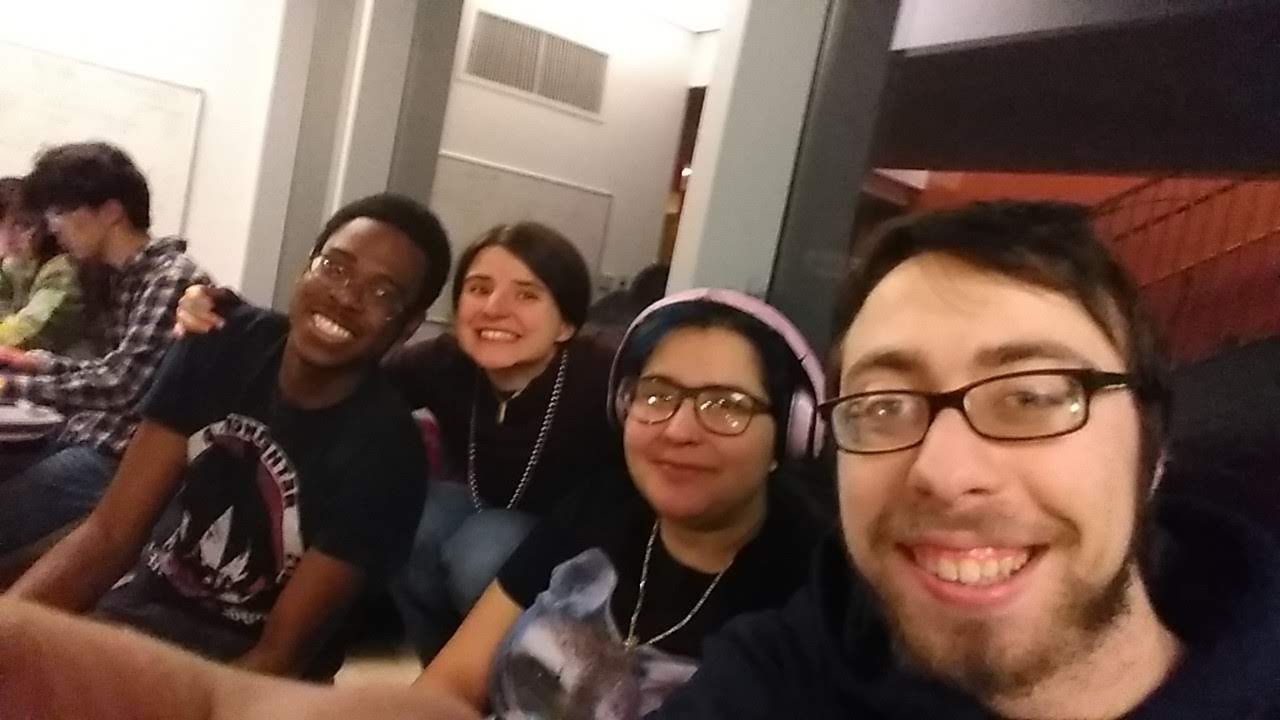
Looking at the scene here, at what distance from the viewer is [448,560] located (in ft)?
5.22

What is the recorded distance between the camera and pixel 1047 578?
2.18 feet

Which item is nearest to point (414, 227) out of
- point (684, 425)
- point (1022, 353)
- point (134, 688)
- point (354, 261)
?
point (354, 261)

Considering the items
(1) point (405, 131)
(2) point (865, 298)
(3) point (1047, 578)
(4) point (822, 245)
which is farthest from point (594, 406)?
(1) point (405, 131)

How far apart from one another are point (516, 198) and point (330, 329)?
1.00 meters

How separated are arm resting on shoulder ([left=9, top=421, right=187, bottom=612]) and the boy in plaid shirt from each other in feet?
0.57

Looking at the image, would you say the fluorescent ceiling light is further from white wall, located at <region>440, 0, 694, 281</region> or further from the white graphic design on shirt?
the white graphic design on shirt

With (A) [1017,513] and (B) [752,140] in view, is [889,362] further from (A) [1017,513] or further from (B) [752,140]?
(B) [752,140]

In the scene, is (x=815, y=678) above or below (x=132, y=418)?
above

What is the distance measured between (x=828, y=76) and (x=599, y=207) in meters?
0.97

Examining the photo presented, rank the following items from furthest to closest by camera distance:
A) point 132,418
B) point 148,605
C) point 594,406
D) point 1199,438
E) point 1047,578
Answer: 1. point 132,418
2. point 594,406
3. point 148,605
4. point 1199,438
5. point 1047,578

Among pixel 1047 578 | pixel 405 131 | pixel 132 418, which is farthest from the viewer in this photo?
pixel 405 131

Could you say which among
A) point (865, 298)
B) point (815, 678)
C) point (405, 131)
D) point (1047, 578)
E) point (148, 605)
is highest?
point (405, 131)

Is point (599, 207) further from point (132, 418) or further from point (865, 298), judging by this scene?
point (865, 298)

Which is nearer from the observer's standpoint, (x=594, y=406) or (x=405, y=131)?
(x=594, y=406)
